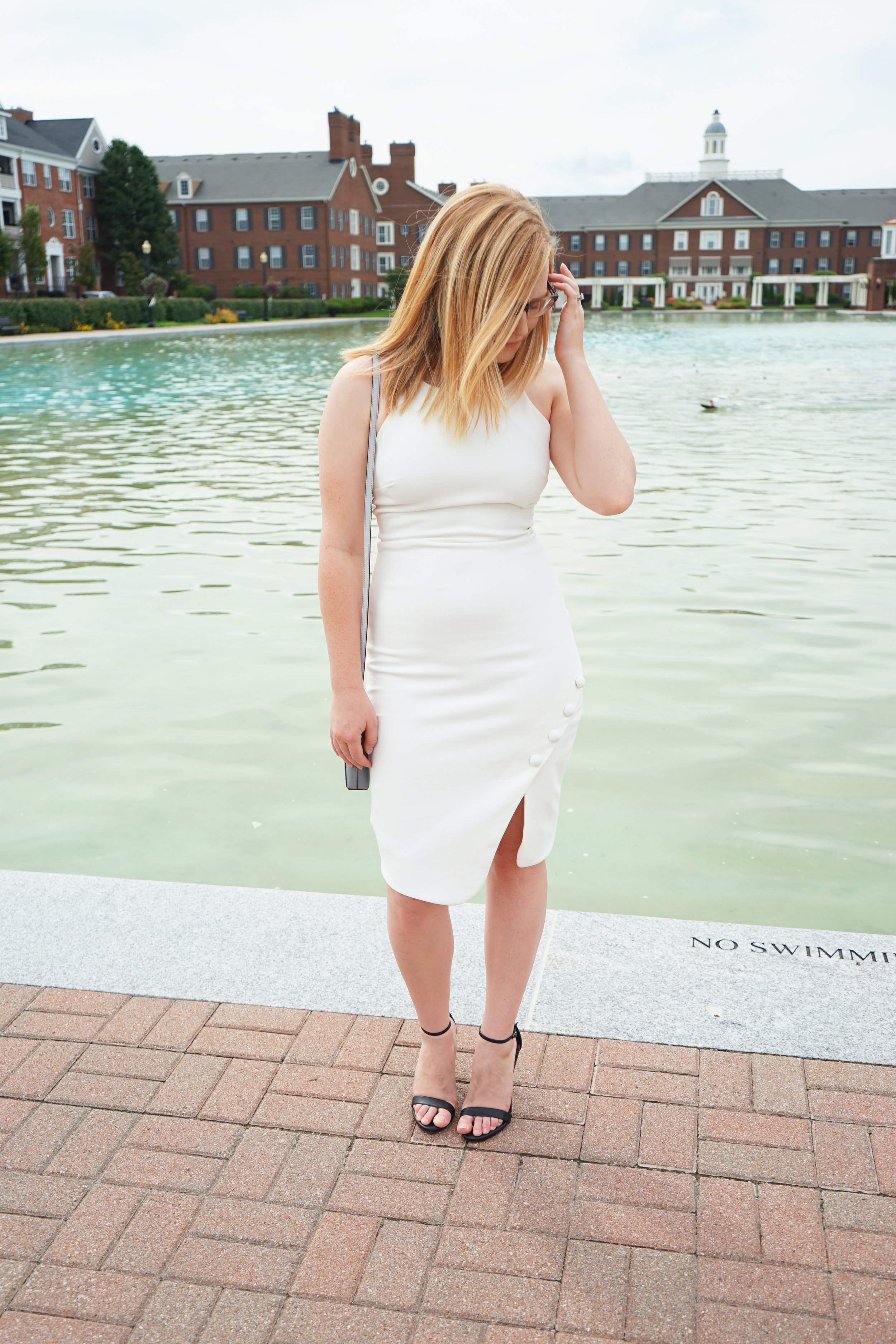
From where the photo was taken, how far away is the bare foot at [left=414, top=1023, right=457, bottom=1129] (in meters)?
2.55

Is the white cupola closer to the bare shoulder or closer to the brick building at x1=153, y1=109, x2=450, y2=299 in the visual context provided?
the brick building at x1=153, y1=109, x2=450, y2=299

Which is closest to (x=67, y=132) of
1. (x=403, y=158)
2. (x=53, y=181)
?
(x=53, y=181)

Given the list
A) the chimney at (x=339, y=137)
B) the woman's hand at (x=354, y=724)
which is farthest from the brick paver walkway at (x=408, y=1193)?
the chimney at (x=339, y=137)

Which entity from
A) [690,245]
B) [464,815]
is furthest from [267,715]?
[690,245]

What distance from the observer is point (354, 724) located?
2352 mm

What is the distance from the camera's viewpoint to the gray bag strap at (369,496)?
2225 mm

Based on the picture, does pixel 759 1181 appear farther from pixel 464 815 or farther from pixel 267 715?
pixel 267 715

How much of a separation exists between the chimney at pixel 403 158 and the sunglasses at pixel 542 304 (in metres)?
86.2

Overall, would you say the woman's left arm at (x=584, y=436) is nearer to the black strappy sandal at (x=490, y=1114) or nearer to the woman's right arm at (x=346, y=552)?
the woman's right arm at (x=346, y=552)

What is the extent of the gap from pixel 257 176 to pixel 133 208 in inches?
470

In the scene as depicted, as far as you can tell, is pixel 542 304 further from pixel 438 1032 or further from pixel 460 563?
pixel 438 1032

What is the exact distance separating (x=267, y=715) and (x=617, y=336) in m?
41.1

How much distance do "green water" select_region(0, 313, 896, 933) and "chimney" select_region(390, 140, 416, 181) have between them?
2913 inches

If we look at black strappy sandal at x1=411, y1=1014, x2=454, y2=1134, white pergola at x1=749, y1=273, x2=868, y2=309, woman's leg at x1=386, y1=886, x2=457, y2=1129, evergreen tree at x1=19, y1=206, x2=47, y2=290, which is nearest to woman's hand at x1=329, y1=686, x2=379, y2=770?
woman's leg at x1=386, y1=886, x2=457, y2=1129
